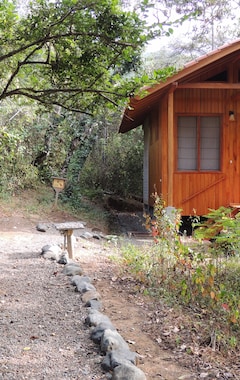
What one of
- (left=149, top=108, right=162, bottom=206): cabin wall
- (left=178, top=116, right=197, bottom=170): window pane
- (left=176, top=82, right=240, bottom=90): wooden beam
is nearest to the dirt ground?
(left=178, top=116, right=197, bottom=170): window pane

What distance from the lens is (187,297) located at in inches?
177

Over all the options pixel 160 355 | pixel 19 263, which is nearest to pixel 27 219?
pixel 19 263

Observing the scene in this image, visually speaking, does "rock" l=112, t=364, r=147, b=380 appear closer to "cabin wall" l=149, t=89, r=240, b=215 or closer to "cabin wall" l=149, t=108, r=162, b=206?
"cabin wall" l=149, t=89, r=240, b=215

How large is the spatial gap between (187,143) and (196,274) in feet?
19.2

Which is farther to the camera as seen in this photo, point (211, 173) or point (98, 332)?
point (211, 173)

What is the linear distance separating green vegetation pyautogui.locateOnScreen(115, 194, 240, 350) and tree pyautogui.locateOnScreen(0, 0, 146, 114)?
202cm

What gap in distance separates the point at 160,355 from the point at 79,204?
36.4 ft

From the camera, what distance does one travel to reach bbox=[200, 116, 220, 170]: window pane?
32.5ft

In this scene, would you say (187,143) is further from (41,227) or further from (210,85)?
(41,227)

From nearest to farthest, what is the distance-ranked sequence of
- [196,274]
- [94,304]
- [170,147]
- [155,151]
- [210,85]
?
[94,304], [196,274], [210,85], [170,147], [155,151]

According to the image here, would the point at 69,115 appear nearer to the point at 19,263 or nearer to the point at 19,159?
the point at 19,159

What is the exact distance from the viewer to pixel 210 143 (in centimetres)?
994

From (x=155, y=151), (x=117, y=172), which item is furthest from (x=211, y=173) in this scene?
(x=117, y=172)

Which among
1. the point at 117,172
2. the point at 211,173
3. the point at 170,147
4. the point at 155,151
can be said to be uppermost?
the point at 155,151
